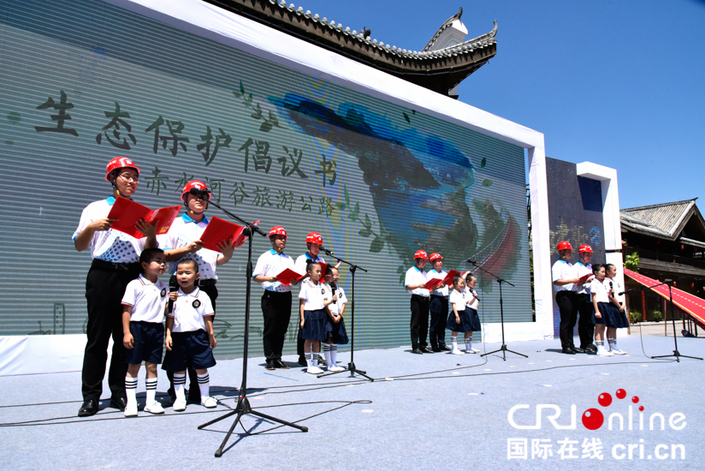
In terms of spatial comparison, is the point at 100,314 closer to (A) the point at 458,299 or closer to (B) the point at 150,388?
(B) the point at 150,388

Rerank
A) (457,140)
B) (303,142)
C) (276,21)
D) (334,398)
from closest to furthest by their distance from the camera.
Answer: (334,398) → (303,142) → (276,21) → (457,140)

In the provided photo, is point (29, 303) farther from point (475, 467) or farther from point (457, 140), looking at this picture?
point (457, 140)

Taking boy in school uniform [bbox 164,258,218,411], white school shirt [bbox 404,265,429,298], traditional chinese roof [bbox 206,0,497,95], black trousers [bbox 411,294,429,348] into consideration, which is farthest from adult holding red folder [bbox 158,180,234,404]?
traditional chinese roof [bbox 206,0,497,95]

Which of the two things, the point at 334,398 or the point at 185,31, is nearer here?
the point at 334,398

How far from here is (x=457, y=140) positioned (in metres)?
9.52

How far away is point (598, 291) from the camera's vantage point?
691 centimetres

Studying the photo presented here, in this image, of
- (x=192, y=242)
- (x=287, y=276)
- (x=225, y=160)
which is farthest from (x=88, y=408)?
(x=225, y=160)

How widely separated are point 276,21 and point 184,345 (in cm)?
656

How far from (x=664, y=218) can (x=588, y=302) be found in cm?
2299

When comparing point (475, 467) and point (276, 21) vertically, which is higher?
point (276, 21)

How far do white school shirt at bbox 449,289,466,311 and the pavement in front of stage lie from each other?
8.02 feet

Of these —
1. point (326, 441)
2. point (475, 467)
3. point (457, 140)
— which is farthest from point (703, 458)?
point (457, 140)

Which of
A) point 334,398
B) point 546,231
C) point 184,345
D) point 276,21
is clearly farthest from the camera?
point 546,231

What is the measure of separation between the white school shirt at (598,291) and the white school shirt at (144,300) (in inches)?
243
